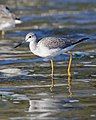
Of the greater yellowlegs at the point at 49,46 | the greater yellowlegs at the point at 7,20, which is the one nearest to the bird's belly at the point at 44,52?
the greater yellowlegs at the point at 49,46

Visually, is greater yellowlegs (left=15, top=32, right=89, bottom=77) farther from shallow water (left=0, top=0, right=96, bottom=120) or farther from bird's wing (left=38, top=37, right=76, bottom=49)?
shallow water (left=0, top=0, right=96, bottom=120)

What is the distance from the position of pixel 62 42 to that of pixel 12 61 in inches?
70.9

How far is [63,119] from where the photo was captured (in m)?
11.0

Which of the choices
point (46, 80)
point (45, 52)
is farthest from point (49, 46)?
point (46, 80)

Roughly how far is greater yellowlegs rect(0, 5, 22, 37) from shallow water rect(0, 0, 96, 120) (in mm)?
256

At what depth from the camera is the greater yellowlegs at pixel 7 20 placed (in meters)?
23.5

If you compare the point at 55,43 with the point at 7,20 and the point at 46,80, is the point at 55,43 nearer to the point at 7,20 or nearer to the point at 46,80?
the point at 46,80

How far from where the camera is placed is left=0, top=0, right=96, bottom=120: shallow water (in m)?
11.6

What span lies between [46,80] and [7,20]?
952 cm

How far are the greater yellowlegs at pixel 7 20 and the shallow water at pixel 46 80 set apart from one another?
256mm

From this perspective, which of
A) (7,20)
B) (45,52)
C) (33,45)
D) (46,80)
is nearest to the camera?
(46,80)

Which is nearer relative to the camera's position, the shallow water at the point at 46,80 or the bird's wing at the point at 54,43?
the shallow water at the point at 46,80

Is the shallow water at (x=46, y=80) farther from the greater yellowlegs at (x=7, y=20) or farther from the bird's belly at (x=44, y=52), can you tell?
the bird's belly at (x=44, y=52)

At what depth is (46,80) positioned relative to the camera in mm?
14695
